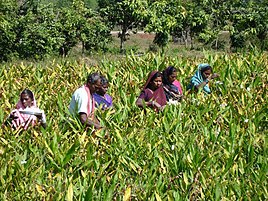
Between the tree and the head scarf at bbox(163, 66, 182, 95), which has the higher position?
the tree

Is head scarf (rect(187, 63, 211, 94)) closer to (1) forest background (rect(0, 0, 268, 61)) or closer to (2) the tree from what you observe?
(1) forest background (rect(0, 0, 268, 61))

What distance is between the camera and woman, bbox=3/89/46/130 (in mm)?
A: 5074

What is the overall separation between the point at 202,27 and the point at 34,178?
18.3m

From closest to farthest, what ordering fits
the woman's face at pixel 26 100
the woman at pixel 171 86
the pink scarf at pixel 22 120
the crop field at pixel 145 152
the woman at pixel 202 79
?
1. the crop field at pixel 145 152
2. the pink scarf at pixel 22 120
3. the woman's face at pixel 26 100
4. the woman at pixel 171 86
5. the woman at pixel 202 79

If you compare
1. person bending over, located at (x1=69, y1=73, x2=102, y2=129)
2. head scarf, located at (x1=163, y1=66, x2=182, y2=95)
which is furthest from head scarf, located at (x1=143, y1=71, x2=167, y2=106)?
person bending over, located at (x1=69, y1=73, x2=102, y2=129)

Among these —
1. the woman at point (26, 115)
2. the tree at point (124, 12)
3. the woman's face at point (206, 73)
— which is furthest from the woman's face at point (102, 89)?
the tree at point (124, 12)

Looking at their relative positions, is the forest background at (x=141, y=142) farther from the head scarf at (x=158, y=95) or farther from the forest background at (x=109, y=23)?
the forest background at (x=109, y=23)

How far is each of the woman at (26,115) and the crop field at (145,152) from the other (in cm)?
16

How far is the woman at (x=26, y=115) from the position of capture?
507 centimetres

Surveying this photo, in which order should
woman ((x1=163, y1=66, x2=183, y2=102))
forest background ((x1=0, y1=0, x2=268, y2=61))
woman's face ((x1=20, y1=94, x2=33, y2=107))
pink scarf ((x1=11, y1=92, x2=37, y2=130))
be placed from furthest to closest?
forest background ((x1=0, y1=0, x2=268, y2=61)) < woman ((x1=163, y1=66, x2=183, y2=102)) < woman's face ((x1=20, y1=94, x2=33, y2=107)) < pink scarf ((x1=11, y1=92, x2=37, y2=130))

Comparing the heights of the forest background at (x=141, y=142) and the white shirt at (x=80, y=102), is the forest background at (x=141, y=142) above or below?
below

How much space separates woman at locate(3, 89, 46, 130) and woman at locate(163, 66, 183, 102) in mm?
1687

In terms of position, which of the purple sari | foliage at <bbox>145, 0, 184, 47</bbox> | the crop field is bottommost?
the crop field

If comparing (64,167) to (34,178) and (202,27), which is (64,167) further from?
(202,27)
